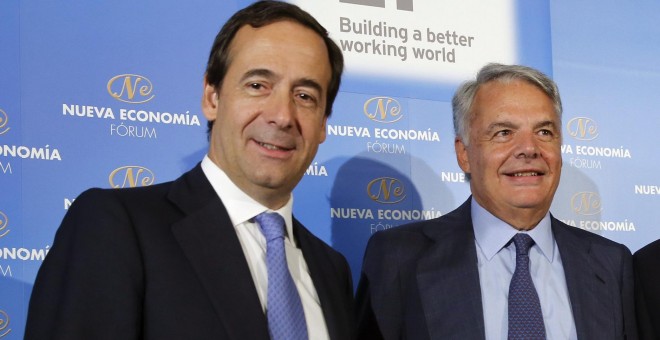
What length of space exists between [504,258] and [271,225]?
1.15 m

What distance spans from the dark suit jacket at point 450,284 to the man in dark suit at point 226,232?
0.41m

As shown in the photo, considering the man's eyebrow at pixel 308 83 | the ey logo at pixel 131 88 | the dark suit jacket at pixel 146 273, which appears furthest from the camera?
the ey logo at pixel 131 88

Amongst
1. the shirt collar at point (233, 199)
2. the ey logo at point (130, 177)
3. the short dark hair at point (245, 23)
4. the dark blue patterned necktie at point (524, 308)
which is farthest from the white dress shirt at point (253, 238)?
the ey logo at point (130, 177)

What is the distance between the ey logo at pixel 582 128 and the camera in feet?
13.9

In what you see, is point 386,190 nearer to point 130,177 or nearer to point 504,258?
point 504,258

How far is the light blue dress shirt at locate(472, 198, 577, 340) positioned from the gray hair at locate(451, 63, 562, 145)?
0.33 metres

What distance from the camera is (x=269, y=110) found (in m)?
2.10

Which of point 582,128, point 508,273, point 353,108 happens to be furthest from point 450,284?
point 582,128

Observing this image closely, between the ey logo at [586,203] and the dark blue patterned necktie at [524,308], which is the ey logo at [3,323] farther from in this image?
the ey logo at [586,203]

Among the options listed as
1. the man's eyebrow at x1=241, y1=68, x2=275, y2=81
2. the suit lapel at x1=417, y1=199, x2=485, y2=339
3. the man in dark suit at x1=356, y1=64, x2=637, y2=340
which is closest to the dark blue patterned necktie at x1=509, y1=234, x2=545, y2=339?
the man in dark suit at x1=356, y1=64, x2=637, y2=340

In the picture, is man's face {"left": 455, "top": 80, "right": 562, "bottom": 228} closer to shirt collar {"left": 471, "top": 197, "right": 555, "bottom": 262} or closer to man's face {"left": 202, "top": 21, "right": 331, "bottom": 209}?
shirt collar {"left": 471, "top": 197, "right": 555, "bottom": 262}

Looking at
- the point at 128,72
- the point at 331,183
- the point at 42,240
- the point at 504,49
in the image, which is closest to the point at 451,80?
the point at 504,49

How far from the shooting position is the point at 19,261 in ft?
9.21

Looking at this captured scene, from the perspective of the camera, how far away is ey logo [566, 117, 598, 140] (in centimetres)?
423
